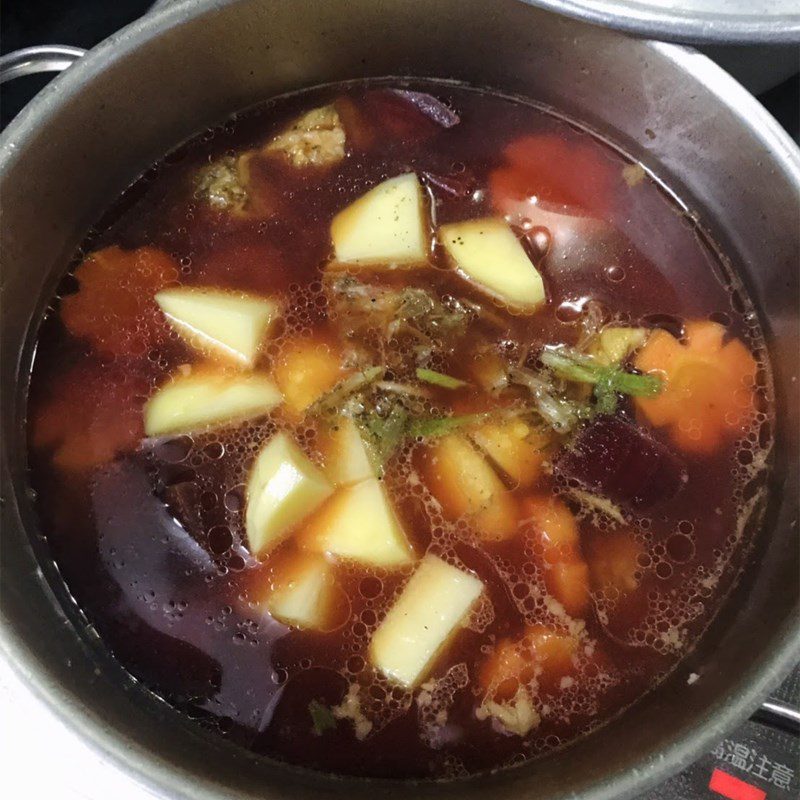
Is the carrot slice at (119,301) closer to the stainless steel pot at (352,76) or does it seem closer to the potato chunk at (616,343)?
the stainless steel pot at (352,76)

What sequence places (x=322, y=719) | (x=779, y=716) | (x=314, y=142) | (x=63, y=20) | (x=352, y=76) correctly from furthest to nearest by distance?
(x=63, y=20) → (x=352, y=76) → (x=314, y=142) → (x=322, y=719) → (x=779, y=716)

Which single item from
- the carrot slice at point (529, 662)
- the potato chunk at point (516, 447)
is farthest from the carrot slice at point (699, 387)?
the carrot slice at point (529, 662)

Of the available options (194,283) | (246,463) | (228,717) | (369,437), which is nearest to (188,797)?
(228,717)

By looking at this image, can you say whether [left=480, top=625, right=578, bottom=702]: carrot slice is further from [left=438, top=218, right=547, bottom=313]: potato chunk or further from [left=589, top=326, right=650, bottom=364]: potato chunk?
[left=438, top=218, right=547, bottom=313]: potato chunk

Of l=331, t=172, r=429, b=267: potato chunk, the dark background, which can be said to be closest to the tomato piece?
l=331, t=172, r=429, b=267: potato chunk

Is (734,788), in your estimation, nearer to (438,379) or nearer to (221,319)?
(438,379)

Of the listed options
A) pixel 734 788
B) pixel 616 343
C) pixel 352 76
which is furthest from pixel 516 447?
pixel 352 76

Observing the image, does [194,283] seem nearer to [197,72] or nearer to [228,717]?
[197,72]
